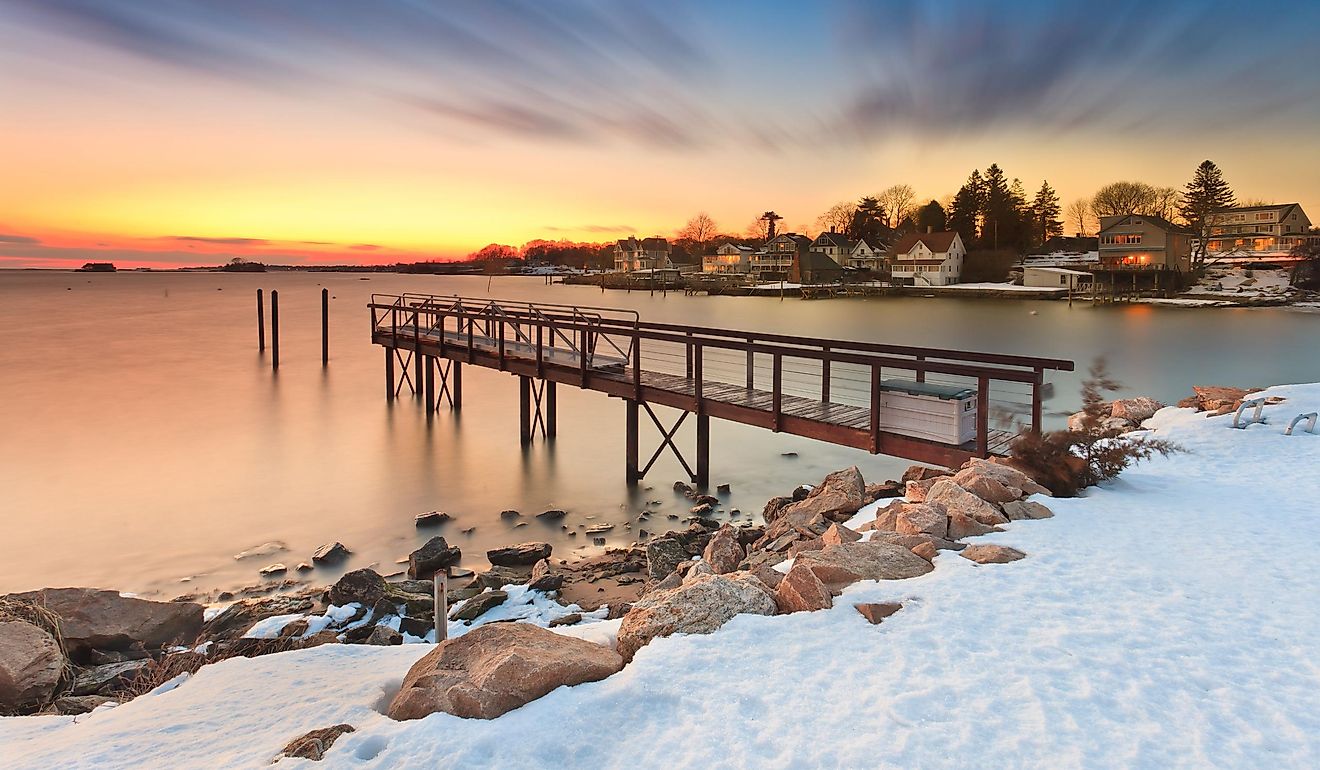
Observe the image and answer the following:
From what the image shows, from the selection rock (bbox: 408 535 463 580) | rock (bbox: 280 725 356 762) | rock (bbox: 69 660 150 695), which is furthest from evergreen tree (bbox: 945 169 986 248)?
rock (bbox: 280 725 356 762)

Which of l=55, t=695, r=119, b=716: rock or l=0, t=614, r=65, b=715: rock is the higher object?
l=0, t=614, r=65, b=715: rock

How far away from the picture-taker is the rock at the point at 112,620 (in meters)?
6.94

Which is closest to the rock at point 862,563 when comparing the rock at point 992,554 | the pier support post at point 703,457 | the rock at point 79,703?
the rock at point 992,554

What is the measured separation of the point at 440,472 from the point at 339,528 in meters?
3.65

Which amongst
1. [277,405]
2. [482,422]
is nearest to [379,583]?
[482,422]

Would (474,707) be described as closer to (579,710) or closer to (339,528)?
(579,710)

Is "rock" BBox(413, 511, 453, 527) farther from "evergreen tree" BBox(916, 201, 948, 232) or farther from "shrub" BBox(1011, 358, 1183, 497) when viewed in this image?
"evergreen tree" BBox(916, 201, 948, 232)

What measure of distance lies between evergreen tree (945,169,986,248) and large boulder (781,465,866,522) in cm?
9348

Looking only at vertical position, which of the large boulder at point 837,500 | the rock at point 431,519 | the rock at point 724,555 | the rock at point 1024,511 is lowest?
the rock at point 431,519

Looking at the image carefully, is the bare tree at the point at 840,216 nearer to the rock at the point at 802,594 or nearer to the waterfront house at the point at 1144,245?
the waterfront house at the point at 1144,245

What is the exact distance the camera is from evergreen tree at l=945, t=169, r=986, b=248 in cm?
9500

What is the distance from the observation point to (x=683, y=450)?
1697 centimetres

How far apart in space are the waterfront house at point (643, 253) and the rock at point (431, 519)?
402ft

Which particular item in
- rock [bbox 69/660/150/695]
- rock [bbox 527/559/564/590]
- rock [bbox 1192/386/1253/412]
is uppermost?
rock [bbox 1192/386/1253/412]
